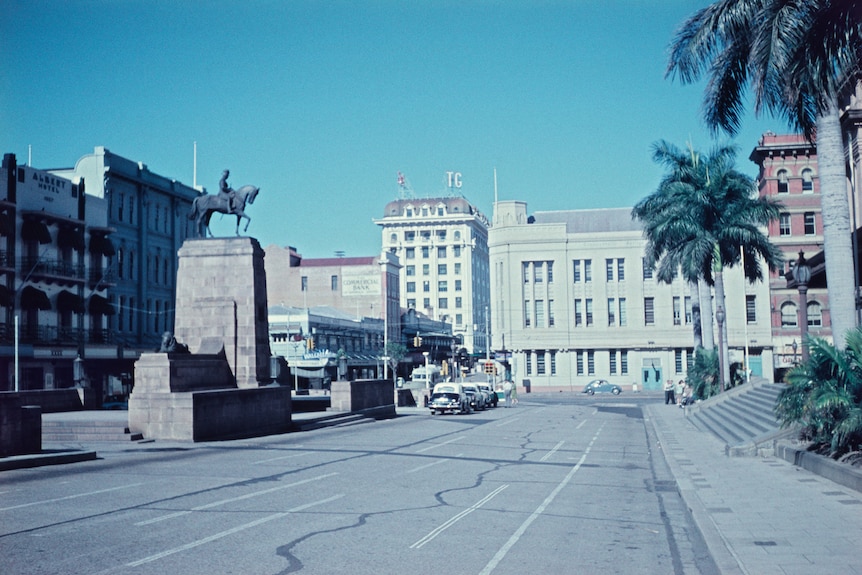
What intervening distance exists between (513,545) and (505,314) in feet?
275

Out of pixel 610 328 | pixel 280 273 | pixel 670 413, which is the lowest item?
pixel 670 413

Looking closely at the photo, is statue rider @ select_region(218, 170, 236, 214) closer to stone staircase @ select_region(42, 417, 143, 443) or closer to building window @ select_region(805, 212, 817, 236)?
stone staircase @ select_region(42, 417, 143, 443)

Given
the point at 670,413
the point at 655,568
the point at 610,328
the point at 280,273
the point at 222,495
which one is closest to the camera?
the point at 655,568

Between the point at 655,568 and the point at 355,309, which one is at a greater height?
the point at 355,309

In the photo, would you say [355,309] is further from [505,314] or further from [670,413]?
[670,413]

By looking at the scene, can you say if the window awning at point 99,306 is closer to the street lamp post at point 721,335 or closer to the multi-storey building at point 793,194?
the street lamp post at point 721,335

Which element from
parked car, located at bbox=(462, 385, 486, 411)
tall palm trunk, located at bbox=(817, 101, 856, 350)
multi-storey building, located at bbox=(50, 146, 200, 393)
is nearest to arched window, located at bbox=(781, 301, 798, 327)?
parked car, located at bbox=(462, 385, 486, 411)

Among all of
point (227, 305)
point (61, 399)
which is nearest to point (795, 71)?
point (227, 305)

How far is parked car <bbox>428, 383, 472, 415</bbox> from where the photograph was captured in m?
49.5

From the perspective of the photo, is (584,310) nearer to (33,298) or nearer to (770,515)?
(33,298)

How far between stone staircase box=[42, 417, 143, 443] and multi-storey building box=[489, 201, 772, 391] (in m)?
68.1

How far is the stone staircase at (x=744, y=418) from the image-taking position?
78.4ft

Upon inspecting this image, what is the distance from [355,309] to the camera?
109000 mm

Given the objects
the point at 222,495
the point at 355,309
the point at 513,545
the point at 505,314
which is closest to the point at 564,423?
the point at 222,495
